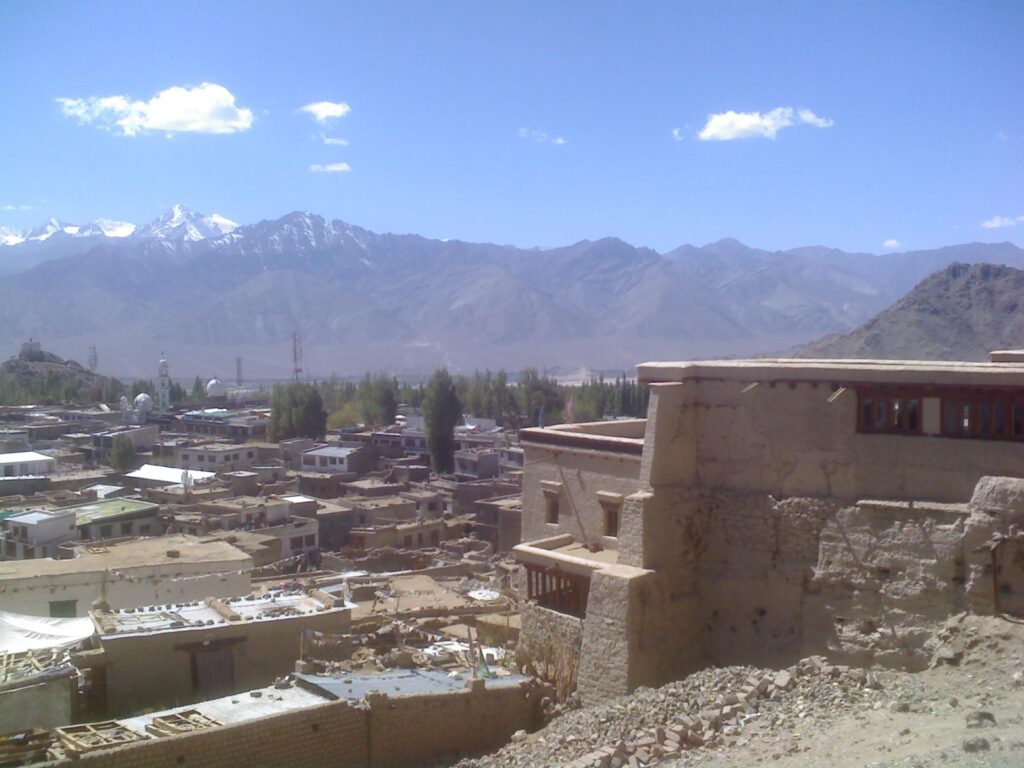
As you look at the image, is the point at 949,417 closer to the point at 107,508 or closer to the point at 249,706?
the point at 249,706

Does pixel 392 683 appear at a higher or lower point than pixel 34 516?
higher

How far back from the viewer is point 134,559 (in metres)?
24.9

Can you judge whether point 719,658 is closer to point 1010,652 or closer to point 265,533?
point 1010,652

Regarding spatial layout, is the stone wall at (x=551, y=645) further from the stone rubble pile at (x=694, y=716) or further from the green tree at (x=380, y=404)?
the green tree at (x=380, y=404)

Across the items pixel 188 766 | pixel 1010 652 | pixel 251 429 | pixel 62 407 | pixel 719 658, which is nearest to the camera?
pixel 1010 652

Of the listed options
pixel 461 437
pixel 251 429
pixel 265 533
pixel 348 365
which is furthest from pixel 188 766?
pixel 348 365

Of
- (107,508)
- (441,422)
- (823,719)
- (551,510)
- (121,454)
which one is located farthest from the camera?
(441,422)

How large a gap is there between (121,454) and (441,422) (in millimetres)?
17252

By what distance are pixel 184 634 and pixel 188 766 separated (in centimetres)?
451

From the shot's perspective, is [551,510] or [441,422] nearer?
[551,510]

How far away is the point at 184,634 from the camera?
16.5 meters

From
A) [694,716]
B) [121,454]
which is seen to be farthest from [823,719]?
[121,454]

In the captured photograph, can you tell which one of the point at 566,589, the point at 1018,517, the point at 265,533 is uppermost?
the point at 1018,517

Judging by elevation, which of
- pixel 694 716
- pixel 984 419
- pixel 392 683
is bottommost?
pixel 392 683
